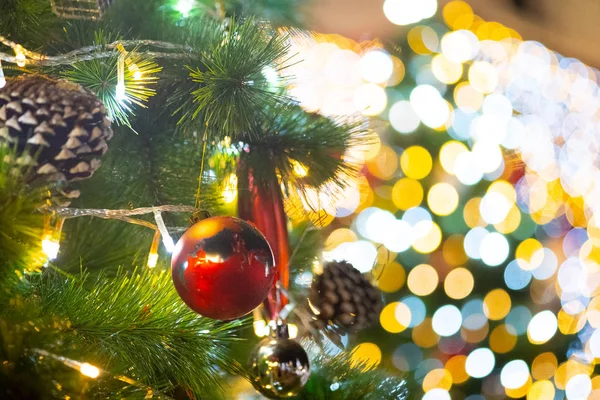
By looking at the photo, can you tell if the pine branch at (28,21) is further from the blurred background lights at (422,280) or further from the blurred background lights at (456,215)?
the blurred background lights at (422,280)

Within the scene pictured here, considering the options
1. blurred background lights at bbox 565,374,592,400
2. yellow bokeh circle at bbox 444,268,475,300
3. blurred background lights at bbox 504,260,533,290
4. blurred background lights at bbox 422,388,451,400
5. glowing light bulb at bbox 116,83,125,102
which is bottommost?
blurred background lights at bbox 422,388,451,400

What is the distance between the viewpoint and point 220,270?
1.28ft

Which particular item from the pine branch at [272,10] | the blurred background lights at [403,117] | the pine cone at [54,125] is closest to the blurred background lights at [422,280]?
the blurred background lights at [403,117]

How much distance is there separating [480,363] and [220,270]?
1185mm

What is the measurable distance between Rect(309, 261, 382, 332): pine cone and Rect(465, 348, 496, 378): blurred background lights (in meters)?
0.89

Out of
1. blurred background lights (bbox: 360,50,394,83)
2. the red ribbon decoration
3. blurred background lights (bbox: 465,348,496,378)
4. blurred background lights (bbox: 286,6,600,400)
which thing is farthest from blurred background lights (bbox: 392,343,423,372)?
the red ribbon decoration

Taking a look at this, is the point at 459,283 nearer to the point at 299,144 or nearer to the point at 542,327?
the point at 542,327

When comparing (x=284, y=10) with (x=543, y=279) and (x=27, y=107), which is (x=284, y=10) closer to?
(x=27, y=107)

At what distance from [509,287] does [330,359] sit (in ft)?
3.34

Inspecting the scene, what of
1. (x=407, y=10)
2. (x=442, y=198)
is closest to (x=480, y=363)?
(x=442, y=198)

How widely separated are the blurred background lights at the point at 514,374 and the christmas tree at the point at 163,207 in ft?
3.09

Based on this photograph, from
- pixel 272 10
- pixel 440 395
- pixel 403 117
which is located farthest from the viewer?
pixel 403 117

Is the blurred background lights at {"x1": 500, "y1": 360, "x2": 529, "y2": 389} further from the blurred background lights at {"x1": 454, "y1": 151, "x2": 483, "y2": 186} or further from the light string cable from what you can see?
the light string cable

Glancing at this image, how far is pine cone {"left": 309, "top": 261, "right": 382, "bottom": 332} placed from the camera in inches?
23.2
